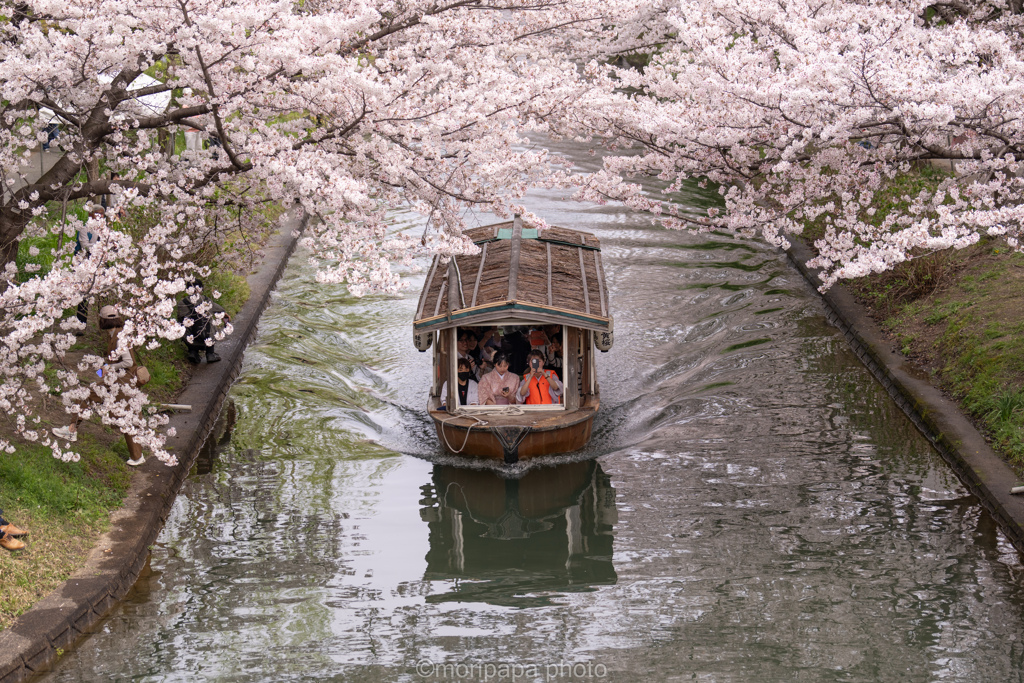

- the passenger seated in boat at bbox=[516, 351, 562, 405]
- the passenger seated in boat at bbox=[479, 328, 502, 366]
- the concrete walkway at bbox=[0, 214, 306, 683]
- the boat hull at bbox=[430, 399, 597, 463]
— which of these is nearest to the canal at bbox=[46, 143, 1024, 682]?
the concrete walkway at bbox=[0, 214, 306, 683]

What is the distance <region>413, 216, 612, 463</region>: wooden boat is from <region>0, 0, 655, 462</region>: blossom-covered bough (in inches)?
81.8

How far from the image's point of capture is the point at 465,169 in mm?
10484

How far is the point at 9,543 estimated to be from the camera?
30.1 feet

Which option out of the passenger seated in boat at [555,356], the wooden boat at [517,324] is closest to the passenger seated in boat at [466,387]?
the wooden boat at [517,324]

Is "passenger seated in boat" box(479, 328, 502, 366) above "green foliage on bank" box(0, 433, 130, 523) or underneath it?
above

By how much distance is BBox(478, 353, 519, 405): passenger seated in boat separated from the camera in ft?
45.1

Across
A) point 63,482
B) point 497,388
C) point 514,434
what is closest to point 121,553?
point 63,482

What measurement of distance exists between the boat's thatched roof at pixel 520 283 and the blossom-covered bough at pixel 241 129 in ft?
6.53

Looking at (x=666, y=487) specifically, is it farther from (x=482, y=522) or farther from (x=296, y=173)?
(x=296, y=173)

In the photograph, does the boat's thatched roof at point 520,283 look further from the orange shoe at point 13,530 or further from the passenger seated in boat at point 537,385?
the orange shoe at point 13,530

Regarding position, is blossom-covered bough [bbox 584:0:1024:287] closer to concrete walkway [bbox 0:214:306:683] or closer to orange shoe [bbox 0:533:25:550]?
concrete walkway [bbox 0:214:306:683]

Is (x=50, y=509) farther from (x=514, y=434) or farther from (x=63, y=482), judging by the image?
(x=514, y=434)

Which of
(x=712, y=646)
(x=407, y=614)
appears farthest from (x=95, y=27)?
(x=712, y=646)

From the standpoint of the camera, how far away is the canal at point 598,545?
28.8 ft
